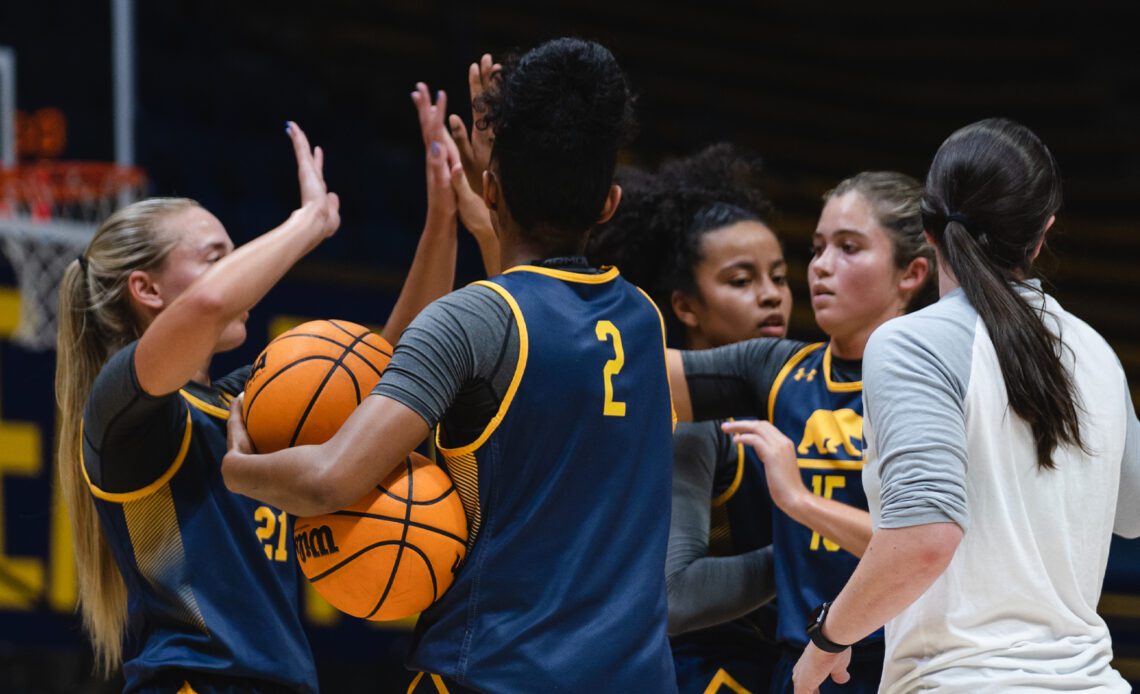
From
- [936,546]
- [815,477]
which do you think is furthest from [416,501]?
[815,477]

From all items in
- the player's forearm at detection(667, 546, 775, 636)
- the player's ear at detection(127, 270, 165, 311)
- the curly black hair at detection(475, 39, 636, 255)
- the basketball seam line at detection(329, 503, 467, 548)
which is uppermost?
the curly black hair at detection(475, 39, 636, 255)

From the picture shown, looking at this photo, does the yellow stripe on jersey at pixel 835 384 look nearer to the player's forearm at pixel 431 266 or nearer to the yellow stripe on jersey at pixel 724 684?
the yellow stripe on jersey at pixel 724 684

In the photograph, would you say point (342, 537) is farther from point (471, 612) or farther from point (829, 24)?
point (829, 24)

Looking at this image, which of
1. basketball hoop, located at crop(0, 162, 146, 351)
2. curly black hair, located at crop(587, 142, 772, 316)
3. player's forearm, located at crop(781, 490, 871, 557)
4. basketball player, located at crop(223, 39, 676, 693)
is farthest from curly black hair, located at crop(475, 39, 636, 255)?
basketball hoop, located at crop(0, 162, 146, 351)

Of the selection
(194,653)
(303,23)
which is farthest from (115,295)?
(303,23)

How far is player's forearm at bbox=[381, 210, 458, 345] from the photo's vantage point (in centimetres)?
295

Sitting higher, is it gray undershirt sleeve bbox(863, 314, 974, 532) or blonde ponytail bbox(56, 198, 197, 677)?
gray undershirt sleeve bbox(863, 314, 974, 532)

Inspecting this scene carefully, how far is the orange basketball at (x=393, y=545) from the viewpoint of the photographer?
83.4 inches

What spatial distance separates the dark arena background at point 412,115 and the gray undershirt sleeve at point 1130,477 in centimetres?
33

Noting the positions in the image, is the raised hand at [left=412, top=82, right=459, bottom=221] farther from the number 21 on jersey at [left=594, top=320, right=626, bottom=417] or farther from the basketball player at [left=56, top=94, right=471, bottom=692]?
the number 21 on jersey at [left=594, top=320, right=626, bottom=417]

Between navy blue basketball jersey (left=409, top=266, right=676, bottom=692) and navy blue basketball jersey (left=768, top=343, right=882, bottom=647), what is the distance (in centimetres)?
63

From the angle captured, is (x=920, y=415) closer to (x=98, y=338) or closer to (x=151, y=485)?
(x=151, y=485)

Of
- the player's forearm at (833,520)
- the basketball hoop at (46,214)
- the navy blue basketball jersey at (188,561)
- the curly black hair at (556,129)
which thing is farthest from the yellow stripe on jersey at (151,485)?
the basketball hoop at (46,214)

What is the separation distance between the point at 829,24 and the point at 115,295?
1106cm
